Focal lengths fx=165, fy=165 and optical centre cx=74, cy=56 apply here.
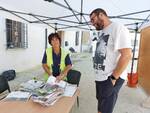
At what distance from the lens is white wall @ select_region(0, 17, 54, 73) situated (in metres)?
4.78

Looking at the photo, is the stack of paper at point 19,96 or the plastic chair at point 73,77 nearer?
the stack of paper at point 19,96

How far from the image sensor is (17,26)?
18.1 ft

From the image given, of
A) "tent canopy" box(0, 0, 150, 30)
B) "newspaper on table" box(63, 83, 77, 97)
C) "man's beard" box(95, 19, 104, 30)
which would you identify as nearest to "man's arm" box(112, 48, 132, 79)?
"man's beard" box(95, 19, 104, 30)

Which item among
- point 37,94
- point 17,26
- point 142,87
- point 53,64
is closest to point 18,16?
point 53,64

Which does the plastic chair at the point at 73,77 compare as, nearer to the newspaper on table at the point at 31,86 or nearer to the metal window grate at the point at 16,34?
the newspaper on table at the point at 31,86

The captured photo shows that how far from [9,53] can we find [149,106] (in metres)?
4.08

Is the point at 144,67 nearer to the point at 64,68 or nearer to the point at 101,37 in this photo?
the point at 64,68

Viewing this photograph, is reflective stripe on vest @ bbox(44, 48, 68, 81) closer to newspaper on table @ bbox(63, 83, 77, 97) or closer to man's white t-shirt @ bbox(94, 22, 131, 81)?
newspaper on table @ bbox(63, 83, 77, 97)

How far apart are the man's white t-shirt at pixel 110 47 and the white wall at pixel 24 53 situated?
384 cm

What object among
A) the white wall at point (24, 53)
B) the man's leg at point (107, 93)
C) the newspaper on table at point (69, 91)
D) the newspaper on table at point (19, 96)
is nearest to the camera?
the man's leg at point (107, 93)

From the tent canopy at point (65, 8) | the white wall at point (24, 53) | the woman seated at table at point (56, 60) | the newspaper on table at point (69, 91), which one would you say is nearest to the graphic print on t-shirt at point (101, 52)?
the newspaper on table at point (69, 91)

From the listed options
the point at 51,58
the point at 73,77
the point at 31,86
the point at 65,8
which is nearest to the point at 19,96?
the point at 31,86

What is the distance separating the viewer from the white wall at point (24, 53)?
4.78 m

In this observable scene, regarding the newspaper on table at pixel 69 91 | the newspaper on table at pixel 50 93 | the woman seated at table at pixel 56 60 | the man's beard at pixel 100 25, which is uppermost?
the man's beard at pixel 100 25
